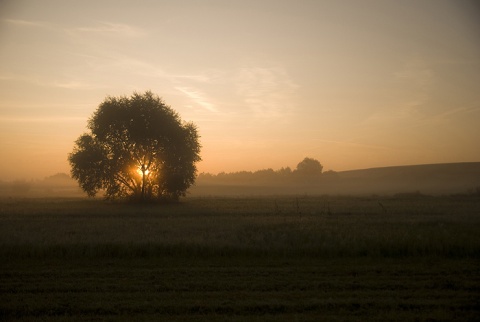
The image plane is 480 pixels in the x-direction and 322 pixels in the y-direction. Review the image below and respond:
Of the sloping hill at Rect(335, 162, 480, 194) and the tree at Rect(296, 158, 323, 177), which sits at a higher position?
the tree at Rect(296, 158, 323, 177)

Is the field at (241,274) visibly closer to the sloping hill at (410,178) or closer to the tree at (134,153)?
the tree at (134,153)

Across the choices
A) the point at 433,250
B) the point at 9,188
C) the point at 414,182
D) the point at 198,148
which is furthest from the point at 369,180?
the point at 433,250

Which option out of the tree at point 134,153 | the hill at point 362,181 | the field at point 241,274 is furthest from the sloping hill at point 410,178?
the field at point 241,274

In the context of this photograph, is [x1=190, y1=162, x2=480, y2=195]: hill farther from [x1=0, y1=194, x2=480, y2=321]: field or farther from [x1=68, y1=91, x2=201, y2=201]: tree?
[x1=0, y1=194, x2=480, y2=321]: field

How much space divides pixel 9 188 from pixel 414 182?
385 feet

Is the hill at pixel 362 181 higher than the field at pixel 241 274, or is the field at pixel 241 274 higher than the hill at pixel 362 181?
the hill at pixel 362 181

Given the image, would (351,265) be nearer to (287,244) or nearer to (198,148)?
(287,244)

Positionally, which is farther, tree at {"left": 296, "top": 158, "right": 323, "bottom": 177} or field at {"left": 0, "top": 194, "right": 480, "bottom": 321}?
tree at {"left": 296, "top": 158, "right": 323, "bottom": 177}

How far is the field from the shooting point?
29.7 feet

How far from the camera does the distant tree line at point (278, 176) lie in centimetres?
15631

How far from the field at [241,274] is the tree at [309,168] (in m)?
140

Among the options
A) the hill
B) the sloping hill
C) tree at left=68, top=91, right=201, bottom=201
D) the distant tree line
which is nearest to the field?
tree at left=68, top=91, right=201, bottom=201

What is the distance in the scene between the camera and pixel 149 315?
8.81 metres

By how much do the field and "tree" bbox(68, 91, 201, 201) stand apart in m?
26.9
